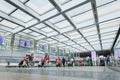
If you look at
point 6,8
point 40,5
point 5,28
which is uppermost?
point 40,5

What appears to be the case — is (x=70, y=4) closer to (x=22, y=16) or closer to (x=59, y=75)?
(x=22, y=16)

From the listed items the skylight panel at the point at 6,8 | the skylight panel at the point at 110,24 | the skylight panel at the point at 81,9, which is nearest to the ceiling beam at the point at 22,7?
the skylight panel at the point at 6,8

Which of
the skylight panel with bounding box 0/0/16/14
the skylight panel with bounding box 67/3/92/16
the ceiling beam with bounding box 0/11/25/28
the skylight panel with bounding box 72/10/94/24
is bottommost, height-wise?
the ceiling beam with bounding box 0/11/25/28

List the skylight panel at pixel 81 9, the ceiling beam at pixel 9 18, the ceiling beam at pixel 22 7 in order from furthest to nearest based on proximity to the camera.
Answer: the ceiling beam at pixel 9 18, the skylight panel at pixel 81 9, the ceiling beam at pixel 22 7

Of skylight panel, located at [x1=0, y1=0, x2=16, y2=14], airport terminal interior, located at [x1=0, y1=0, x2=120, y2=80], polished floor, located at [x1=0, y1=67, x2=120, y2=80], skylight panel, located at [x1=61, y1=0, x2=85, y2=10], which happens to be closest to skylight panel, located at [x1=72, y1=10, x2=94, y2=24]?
airport terminal interior, located at [x1=0, y1=0, x2=120, y2=80]

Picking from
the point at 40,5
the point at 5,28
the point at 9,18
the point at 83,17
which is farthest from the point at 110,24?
the point at 5,28

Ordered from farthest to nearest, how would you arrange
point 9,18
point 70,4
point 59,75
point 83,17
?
point 83,17 < point 9,18 < point 70,4 < point 59,75

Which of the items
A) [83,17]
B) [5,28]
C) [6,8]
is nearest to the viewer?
[6,8]

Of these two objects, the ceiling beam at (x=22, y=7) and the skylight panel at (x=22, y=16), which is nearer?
the ceiling beam at (x=22, y=7)

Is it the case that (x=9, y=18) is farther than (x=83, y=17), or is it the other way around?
(x=83, y=17)

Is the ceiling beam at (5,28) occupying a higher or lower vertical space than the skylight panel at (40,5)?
lower

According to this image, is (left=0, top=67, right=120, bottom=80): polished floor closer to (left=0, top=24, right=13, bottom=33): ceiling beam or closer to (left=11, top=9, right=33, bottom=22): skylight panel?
(left=11, top=9, right=33, bottom=22): skylight panel

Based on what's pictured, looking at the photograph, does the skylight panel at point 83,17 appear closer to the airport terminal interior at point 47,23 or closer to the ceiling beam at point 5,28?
the airport terminal interior at point 47,23

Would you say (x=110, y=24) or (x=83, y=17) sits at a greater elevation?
(x=83, y=17)
